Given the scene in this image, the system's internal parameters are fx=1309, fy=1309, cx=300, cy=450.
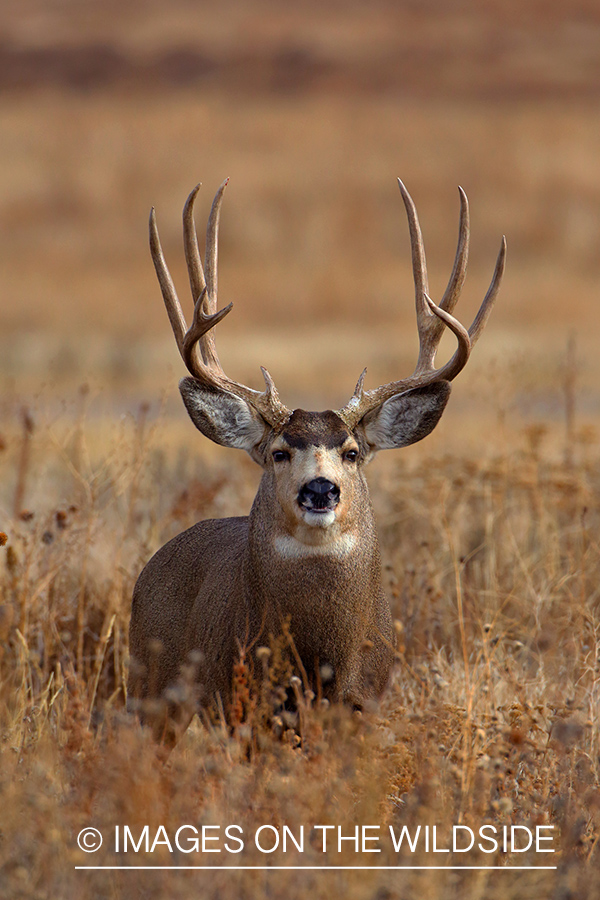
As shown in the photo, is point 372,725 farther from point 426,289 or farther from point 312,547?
point 426,289

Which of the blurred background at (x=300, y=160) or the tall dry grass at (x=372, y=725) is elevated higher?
the blurred background at (x=300, y=160)

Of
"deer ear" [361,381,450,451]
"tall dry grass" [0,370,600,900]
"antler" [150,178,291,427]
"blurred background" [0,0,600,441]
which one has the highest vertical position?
"blurred background" [0,0,600,441]

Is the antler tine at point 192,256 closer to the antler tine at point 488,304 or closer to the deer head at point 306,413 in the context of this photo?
Answer: the deer head at point 306,413

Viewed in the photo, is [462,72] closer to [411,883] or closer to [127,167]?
[127,167]

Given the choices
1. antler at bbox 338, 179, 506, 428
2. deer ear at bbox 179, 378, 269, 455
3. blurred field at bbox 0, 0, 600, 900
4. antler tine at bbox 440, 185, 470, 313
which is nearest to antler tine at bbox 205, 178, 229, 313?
deer ear at bbox 179, 378, 269, 455

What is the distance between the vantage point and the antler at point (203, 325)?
5.38 metres

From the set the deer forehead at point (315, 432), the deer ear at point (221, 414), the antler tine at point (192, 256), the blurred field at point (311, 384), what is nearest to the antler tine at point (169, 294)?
the antler tine at point (192, 256)

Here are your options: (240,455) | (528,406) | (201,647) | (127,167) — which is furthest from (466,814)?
(127,167)

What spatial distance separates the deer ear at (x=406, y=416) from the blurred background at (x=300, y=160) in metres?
23.9

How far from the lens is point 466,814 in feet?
13.7

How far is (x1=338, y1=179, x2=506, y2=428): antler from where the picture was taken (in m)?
5.43

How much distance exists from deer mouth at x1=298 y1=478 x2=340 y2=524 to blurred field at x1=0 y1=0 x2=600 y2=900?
0.69 metres

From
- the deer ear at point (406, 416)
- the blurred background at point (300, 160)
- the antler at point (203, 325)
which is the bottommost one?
the deer ear at point (406, 416)

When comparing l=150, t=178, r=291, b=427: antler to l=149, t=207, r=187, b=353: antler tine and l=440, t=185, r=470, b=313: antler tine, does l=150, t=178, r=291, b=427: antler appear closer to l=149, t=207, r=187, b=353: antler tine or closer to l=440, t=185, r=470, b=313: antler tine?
l=149, t=207, r=187, b=353: antler tine
